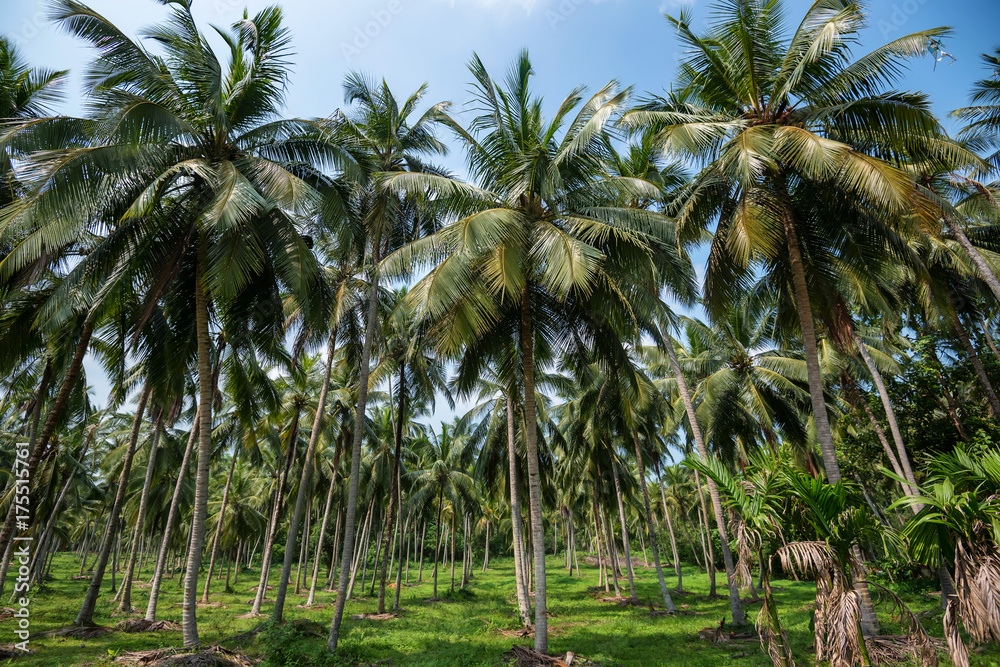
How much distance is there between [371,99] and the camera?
12938mm

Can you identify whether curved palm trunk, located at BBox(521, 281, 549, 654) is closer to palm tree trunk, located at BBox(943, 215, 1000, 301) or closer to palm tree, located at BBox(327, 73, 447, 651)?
palm tree, located at BBox(327, 73, 447, 651)

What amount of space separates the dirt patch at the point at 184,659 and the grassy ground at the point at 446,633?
24.7 inches

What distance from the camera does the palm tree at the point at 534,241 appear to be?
30.9 feet

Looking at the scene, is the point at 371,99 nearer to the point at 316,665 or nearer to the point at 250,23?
the point at 250,23

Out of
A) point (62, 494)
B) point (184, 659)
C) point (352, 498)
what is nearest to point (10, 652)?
point (184, 659)

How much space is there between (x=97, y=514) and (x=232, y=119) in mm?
40515

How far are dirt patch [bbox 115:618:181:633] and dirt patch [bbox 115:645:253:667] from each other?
18.1 feet

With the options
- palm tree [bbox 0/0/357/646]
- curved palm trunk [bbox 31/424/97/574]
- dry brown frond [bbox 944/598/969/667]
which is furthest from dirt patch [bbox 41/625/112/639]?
dry brown frond [bbox 944/598/969/667]

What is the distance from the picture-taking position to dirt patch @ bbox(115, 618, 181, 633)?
13291 millimetres

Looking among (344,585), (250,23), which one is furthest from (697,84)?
(344,585)

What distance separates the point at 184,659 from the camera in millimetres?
8008

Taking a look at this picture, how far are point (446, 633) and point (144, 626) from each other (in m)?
8.20

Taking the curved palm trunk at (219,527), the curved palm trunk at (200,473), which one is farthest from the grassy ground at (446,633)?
the curved palm trunk at (200,473)

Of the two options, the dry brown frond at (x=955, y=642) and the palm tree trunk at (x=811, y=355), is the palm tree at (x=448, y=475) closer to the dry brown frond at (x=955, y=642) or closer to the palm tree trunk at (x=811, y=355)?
the palm tree trunk at (x=811, y=355)
